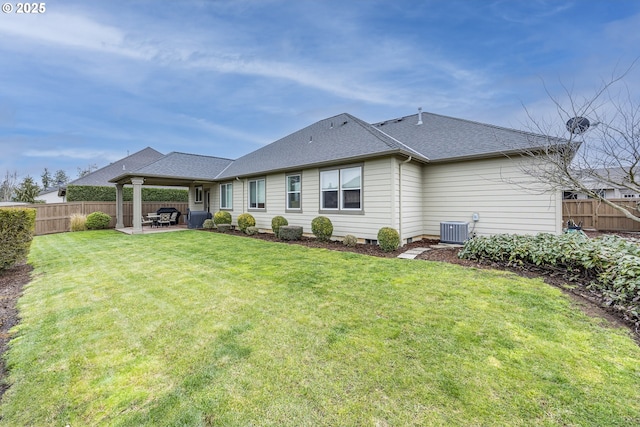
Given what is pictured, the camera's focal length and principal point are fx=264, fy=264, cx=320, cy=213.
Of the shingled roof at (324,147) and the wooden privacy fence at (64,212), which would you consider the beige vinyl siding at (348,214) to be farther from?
the wooden privacy fence at (64,212)

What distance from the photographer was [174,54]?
34.6ft

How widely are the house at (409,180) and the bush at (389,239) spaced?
38cm

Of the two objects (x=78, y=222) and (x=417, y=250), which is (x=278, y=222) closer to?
(x=417, y=250)

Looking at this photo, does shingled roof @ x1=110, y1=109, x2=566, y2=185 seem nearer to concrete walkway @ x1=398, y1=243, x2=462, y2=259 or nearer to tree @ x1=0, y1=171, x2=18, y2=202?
concrete walkway @ x1=398, y1=243, x2=462, y2=259

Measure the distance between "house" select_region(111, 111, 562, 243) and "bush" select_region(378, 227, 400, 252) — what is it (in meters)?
0.38

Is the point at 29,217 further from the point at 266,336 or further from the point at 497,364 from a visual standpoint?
the point at 497,364

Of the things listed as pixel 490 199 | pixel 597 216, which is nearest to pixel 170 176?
pixel 490 199

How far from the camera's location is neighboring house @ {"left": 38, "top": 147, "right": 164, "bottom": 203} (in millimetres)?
20688

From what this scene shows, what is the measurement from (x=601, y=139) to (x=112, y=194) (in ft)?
73.0

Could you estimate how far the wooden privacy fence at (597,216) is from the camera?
12.2m

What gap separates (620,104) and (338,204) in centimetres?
661

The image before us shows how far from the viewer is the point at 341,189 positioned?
9.07 meters

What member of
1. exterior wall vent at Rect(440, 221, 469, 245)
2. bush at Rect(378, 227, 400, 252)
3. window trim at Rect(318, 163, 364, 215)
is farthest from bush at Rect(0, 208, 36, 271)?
exterior wall vent at Rect(440, 221, 469, 245)

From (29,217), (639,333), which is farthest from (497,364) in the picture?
(29,217)
